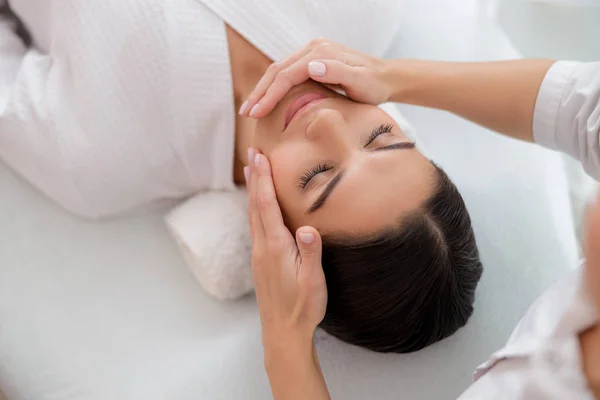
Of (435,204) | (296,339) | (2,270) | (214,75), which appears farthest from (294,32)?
(2,270)

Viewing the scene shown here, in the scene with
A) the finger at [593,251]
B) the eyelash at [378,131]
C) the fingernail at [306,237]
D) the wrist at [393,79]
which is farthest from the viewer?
the wrist at [393,79]

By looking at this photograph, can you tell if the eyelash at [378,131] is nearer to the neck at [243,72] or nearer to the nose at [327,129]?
the nose at [327,129]

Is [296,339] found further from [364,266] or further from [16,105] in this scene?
[16,105]

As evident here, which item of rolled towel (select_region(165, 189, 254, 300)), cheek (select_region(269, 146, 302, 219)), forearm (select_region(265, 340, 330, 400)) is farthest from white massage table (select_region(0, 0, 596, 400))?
cheek (select_region(269, 146, 302, 219))

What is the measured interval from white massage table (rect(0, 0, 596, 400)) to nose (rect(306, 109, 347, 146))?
385mm

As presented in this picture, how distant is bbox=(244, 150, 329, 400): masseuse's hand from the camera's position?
77 centimetres

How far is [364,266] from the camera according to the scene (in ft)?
2.60

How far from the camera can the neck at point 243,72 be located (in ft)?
3.39

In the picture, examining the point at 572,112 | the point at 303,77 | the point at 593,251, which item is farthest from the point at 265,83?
the point at 593,251

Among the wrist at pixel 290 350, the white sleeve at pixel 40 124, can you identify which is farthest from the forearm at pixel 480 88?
the white sleeve at pixel 40 124

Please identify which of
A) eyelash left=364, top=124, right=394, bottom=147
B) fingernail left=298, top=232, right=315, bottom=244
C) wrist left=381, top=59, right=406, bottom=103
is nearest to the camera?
fingernail left=298, top=232, right=315, bottom=244

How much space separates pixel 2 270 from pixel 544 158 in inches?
45.0

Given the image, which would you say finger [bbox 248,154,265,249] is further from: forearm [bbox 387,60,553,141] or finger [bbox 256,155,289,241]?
forearm [bbox 387,60,553,141]

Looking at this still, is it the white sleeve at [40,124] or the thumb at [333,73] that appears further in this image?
the white sleeve at [40,124]
